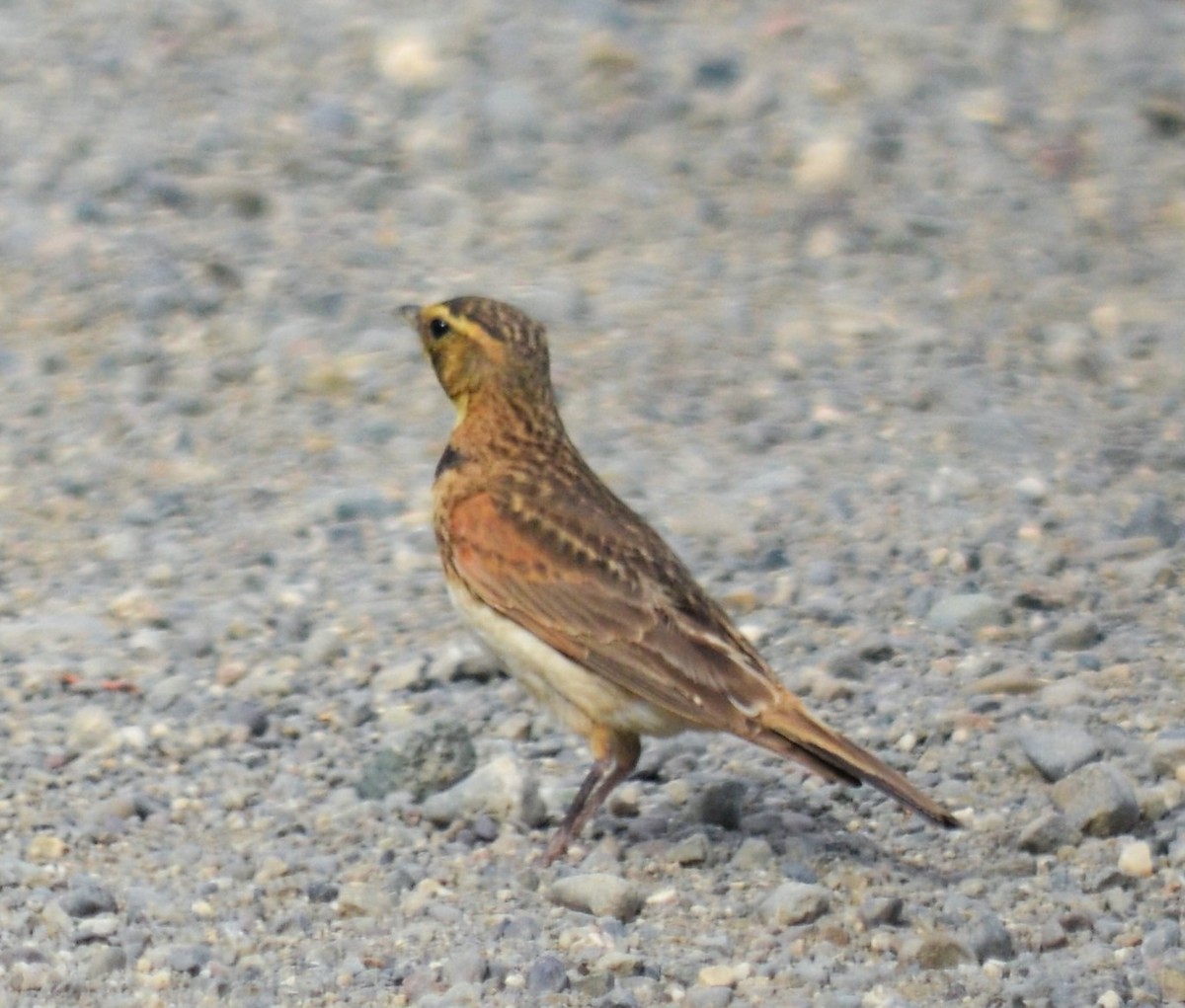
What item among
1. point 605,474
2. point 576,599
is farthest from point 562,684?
point 605,474

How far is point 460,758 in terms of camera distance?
6.38 meters

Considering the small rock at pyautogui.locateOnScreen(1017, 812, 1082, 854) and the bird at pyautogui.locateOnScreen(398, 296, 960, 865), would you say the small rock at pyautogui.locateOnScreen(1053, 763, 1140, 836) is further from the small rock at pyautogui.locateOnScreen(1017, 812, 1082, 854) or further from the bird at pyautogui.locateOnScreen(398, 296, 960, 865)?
the bird at pyautogui.locateOnScreen(398, 296, 960, 865)

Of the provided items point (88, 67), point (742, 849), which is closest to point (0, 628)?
point (742, 849)

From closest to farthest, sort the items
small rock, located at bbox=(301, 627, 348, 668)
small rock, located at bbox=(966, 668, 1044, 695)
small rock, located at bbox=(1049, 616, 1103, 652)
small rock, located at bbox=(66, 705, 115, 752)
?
small rock, located at bbox=(66, 705, 115, 752) < small rock, located at bbox=(966, 668, 1044, 695) < small rock, located at bbox=(1049, 616, 1103, 652) < small rock, located at bbox=(301, 627, 348, 668)

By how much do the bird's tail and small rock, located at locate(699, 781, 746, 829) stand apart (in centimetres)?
52

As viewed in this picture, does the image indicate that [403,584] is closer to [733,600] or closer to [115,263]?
[733,600]

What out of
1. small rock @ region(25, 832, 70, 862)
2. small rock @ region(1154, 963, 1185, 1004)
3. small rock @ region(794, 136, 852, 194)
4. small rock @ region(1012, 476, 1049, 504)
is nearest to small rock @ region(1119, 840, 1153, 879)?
small rock @ region(1154, 963, 1185, 1004)

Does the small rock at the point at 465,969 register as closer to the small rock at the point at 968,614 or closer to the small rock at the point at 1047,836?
the small rock at the point at 1047,836

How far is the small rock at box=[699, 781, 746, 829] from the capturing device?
6070 millimetres

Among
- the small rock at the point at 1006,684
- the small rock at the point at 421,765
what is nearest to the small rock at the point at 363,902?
the small rock at the point at 421,765

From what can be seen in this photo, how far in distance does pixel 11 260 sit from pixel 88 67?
1.69 meters

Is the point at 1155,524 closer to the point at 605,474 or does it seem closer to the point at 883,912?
the point at 605,474

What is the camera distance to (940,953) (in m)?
5.18

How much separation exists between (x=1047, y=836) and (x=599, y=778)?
3.76 feet
